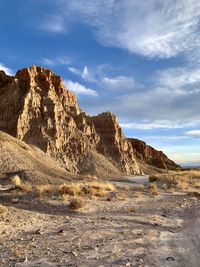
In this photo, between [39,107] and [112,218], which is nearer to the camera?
[112,218]

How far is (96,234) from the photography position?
11945 mm

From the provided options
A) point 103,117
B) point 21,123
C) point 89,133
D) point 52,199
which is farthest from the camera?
point 103,117

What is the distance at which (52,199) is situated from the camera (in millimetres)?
18375

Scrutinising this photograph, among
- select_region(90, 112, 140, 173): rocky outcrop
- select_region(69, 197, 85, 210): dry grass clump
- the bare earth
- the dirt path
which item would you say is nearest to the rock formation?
select_region(90, 112, 140, 173): rocky outcrop

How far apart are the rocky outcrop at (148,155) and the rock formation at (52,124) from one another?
124ft

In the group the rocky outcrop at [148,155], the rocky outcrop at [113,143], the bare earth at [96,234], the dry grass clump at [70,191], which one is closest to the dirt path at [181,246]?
the bare earth at [96,234]

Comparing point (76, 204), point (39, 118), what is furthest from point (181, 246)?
point (39, 118)

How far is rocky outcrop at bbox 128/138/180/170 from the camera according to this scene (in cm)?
13425

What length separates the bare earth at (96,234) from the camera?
9117 mm

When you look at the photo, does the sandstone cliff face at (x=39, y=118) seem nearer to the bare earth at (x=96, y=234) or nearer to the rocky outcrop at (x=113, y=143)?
the rocky outcrop at (x=113, y=143)

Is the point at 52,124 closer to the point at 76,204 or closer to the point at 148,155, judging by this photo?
the point at 76,204

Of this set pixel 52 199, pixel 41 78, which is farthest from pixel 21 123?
pixel 52 199

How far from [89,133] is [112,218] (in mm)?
76631

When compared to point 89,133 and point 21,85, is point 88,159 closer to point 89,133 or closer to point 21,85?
point 89,133
